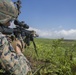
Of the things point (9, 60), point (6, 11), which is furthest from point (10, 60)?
point (6, 11)

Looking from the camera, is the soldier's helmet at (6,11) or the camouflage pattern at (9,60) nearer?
the camouflage pattern at (9,60)

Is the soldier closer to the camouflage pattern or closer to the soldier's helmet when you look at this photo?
the camouflage pattern

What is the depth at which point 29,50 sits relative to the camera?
35.4 feet

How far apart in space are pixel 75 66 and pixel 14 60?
8.45ft

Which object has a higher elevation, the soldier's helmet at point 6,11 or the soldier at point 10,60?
the soldier's helmet at point 6,11

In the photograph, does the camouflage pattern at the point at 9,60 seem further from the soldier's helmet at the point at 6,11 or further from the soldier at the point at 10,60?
the soldier's helmet at the point at 6,11

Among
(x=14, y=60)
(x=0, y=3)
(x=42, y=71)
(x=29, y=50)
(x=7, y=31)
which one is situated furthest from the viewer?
(x=29, y=50)

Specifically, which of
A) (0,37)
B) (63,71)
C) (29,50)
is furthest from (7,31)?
(29,50)

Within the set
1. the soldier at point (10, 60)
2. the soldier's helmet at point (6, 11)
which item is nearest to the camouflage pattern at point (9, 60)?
the soldier at point (10, 60)

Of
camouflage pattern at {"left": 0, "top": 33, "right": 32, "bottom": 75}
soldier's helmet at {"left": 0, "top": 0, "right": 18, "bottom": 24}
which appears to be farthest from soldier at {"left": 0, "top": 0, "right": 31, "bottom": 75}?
soldier's helmet at {"left": 0, "top": 0, "right": 18, "bottom": 24}

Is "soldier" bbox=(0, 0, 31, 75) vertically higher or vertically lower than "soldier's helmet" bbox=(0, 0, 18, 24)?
lower

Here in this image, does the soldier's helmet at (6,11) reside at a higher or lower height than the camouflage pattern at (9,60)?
higher

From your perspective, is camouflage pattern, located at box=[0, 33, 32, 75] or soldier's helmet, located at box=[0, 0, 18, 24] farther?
soldier's helmet, located at box=[0, 0, 18, 24]

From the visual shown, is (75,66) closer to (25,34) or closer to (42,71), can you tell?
(42,71)
